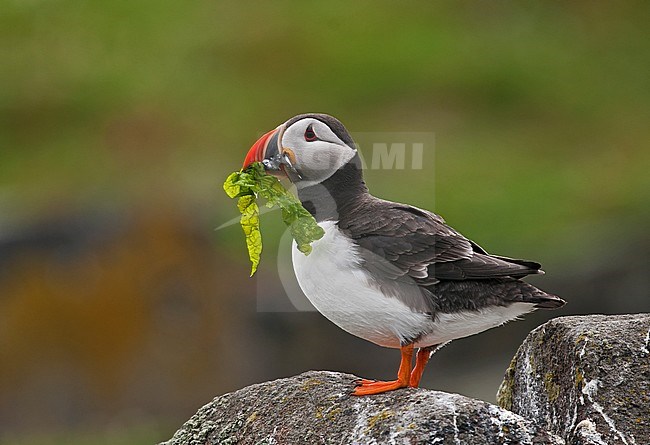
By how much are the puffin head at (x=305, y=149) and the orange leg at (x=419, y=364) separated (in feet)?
2.65

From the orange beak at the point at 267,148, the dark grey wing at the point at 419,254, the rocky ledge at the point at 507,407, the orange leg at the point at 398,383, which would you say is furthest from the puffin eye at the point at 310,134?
the rocky ledge at the point at 507,407

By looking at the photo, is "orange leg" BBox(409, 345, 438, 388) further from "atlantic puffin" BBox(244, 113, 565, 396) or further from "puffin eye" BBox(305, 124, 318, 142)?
"puffin eye" BBox(305, 124, 318, 142)

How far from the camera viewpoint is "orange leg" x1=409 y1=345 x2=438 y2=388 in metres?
4.81

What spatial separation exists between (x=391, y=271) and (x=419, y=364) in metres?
0.47

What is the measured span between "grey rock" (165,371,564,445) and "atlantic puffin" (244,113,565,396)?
0.43ft

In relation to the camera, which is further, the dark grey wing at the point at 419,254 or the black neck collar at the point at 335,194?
the black neck collar at the point at 335,194

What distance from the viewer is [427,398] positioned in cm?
443

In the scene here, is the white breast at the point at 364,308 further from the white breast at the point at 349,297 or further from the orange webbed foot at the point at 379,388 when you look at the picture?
the orange webbed foot at the point at 379,388

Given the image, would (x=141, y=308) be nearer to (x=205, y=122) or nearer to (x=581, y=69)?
(x=205, y=122)

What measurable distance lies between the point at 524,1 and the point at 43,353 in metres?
12.9

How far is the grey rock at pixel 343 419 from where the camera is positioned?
13.9ft

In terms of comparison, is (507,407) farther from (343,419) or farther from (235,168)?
(235,168)

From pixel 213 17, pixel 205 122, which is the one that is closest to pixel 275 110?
pixel 205 122

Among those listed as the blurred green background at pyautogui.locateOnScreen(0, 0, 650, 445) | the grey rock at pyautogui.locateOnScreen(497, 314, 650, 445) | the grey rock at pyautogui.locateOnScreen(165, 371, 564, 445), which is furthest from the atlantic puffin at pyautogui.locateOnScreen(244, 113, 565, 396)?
the blurred green background at pyautogui.locateOnScreen(0, 0, 650, 445)
